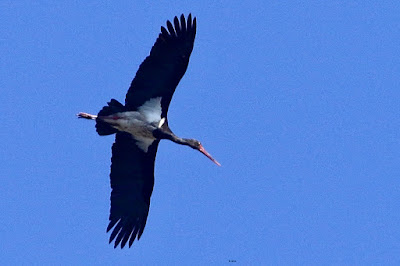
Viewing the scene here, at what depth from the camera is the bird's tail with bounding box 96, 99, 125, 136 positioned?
20344 mm

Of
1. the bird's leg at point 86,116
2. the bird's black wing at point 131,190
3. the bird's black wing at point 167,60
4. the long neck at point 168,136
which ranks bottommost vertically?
the bird's black wing at point 131,190

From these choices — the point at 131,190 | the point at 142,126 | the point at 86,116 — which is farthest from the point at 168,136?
the point at 86,116

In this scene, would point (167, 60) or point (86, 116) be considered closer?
point (167, 60)

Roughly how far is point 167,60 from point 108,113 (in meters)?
1.55

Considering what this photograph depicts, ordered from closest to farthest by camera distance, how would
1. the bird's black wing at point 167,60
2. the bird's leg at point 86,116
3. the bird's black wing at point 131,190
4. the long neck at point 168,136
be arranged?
the bird's black wing at point 167,60
the bird's leg at point 86,116
the long neck at point 168,136
the bird's black wing at point 131,190

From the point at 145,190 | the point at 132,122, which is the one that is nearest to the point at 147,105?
the point at 132,122

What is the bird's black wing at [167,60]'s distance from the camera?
2002 cm

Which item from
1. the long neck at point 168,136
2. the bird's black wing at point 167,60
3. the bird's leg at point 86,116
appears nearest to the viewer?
the bird's black wing at point 167,60

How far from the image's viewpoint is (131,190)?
851 inches

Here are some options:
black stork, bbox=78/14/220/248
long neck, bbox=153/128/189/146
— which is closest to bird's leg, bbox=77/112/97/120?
black stork, bbox=78/14/220/248

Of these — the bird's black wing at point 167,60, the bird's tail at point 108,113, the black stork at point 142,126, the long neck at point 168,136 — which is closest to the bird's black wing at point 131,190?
the black stork at point 142,126

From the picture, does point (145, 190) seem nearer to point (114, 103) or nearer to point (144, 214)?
point (144, 214)

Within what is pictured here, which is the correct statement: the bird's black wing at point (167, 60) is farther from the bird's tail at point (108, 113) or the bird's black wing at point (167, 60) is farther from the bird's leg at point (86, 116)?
the bird's leg at point (86, 116)

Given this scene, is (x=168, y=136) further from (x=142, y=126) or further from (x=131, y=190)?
(x=131, y=190)
